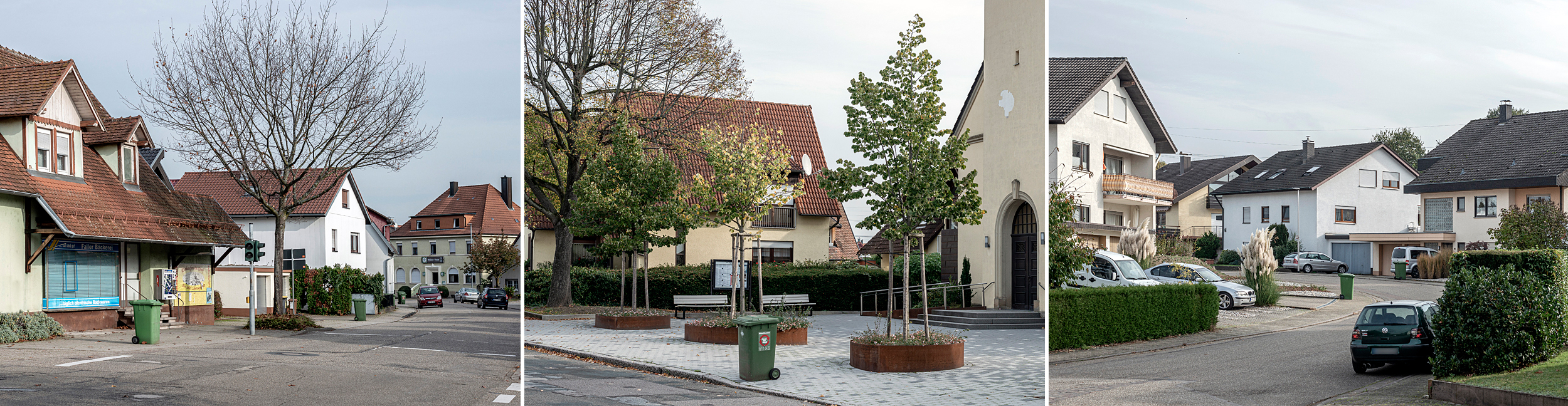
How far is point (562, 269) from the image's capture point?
16.4m

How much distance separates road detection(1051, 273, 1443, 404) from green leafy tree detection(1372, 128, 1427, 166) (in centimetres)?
7731

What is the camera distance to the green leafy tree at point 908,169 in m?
9.64

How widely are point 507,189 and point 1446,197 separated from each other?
48596 millimetres

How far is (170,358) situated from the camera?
15523 millimetres

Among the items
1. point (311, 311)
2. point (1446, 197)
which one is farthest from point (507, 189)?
point (1446, 197)

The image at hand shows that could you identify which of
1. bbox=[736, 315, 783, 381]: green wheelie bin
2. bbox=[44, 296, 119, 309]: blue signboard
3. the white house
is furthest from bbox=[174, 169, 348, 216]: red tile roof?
the white house

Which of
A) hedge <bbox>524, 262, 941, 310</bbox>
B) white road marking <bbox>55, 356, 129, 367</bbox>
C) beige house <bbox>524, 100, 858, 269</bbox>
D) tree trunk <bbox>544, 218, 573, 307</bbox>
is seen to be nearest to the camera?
beige house <bbox>524, 100, 858, 269</bbox>

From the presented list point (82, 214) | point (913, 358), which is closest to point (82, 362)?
point (82, 214)

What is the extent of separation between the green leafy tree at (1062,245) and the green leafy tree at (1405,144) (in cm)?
8020

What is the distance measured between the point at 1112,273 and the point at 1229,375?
30.0ft

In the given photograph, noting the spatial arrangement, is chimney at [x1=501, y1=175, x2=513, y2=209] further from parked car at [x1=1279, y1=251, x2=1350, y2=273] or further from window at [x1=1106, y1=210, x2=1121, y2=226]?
parked car at [x1=1279, y1=251, x2=1350, y2=273]

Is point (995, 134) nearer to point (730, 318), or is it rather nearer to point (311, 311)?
point (730, 318)

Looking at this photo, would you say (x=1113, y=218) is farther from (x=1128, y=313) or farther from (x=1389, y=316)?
(x=1389, y=316)

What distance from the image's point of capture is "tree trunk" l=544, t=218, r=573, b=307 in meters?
16.5
